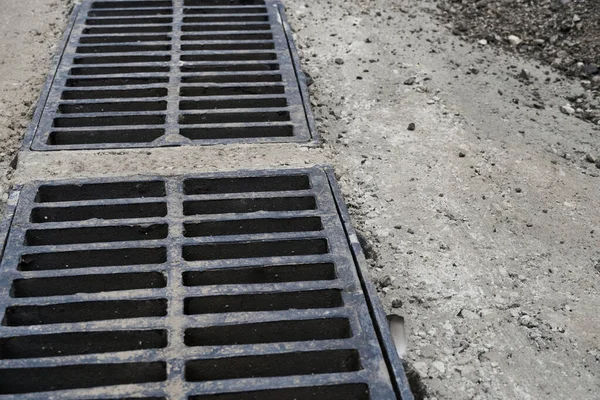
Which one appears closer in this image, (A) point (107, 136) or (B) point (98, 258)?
(B) point (98, 258)

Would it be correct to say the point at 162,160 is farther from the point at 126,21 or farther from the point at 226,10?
the point at 226,10

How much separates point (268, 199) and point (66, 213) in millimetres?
646

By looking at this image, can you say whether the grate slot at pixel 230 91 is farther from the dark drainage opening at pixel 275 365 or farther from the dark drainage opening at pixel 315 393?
the dark drainage opening at pixel 315 393

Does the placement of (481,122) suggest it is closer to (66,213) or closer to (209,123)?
(209,123)

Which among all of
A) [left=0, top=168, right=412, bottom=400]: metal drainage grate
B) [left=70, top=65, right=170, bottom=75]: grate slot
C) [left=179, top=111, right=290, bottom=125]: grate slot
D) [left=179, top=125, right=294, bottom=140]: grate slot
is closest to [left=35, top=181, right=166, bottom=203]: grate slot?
[left=0, top=168, right=412, bottom=400]: metal drainage grate

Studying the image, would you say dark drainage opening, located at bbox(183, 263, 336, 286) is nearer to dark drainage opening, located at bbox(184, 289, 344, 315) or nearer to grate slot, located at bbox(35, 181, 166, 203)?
dark drainage opening, located at bbox(184, 289, 344, 315)

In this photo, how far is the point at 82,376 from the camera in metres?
1.70

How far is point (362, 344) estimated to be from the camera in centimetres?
174

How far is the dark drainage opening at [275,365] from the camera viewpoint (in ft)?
5.60

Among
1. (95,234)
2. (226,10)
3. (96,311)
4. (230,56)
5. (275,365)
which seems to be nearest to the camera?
(275,365)

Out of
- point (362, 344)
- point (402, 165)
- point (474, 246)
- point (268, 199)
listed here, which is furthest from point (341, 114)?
point (362, 344)

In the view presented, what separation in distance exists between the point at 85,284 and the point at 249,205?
575 millimetres

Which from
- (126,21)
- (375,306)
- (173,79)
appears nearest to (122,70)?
(173,79)

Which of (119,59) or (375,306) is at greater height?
(375,306)
